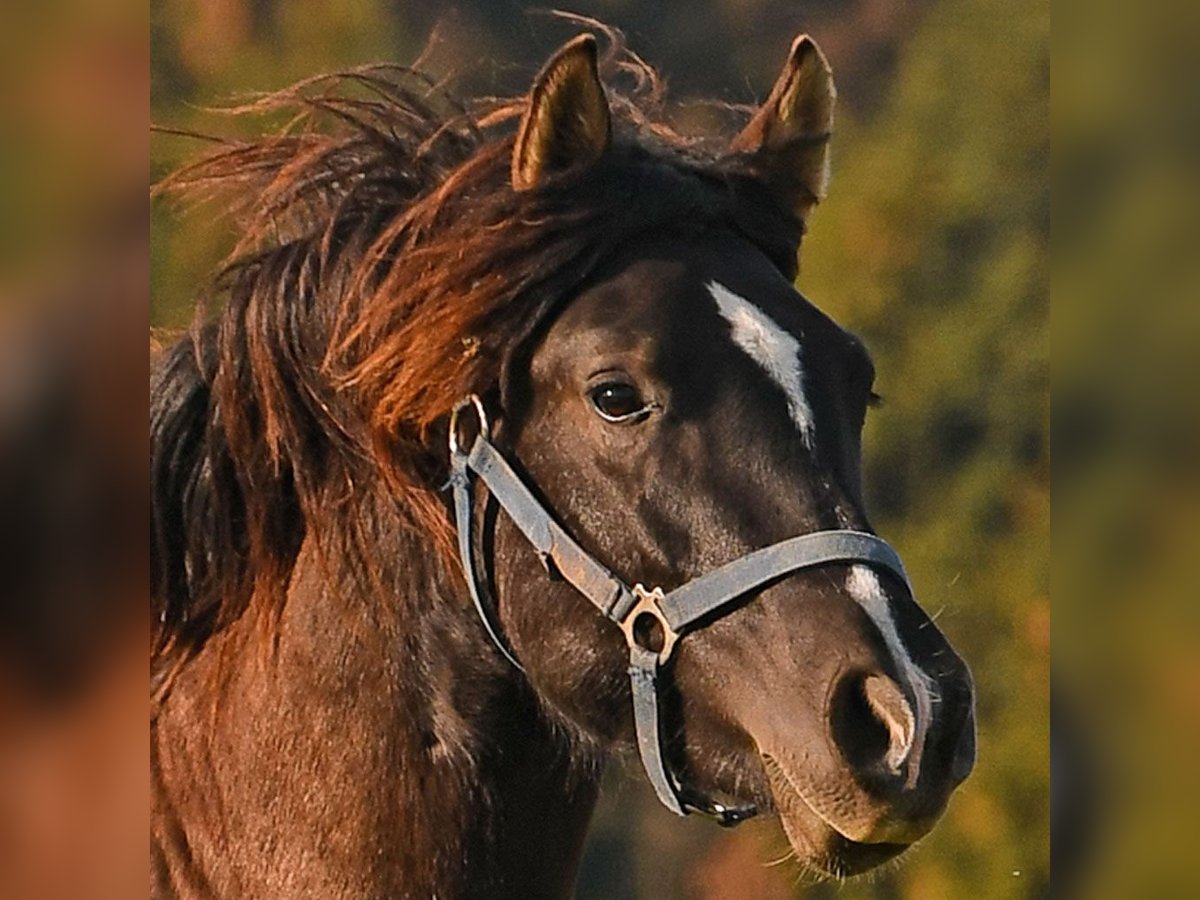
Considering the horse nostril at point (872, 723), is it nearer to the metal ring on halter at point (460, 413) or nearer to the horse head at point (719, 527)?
the horse head at point (719, 527)

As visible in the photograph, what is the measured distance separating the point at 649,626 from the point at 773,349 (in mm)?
304

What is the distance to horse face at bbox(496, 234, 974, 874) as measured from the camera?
53.2 inches

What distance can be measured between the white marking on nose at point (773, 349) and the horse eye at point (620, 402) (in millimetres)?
115

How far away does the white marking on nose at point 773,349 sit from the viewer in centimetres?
145

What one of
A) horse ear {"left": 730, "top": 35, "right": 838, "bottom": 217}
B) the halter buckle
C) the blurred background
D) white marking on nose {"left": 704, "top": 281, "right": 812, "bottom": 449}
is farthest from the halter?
horse ear {"left": 730, "top": 35, "right": 838, "bottom": 217}

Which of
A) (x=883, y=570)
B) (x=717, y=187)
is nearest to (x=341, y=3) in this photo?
(x=717, y=187)

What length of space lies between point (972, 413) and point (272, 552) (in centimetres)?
240

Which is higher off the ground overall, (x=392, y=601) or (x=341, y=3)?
(x=341, y=3)

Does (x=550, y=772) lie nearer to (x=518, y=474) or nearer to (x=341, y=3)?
(x=518, y=474)

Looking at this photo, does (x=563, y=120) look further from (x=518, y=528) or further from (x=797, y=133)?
(x=518, y=528)

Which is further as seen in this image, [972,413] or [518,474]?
[972,413]

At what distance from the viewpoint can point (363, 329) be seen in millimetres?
1590

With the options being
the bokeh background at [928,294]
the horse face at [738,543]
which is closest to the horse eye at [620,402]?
the horse face at [738,543]
